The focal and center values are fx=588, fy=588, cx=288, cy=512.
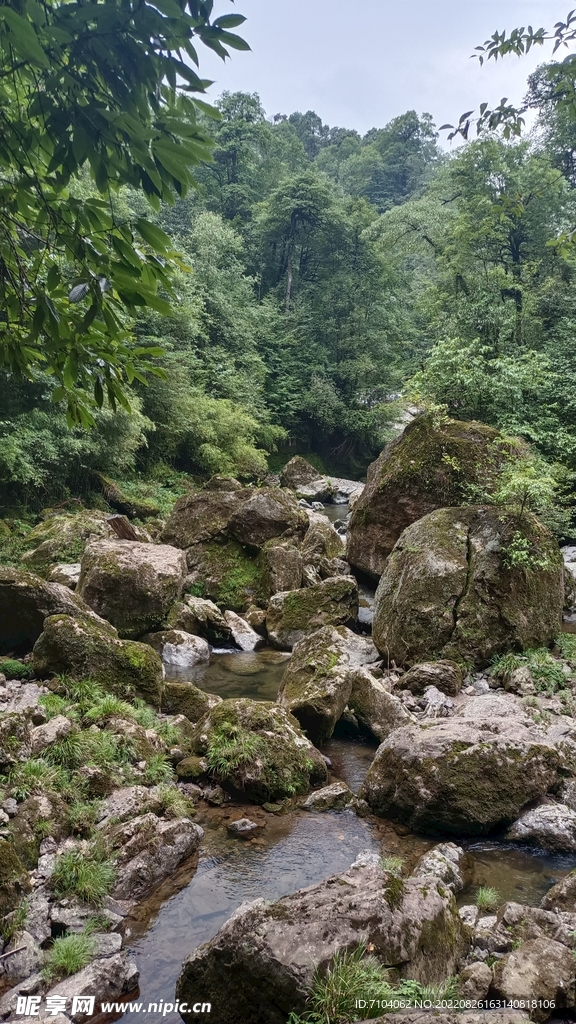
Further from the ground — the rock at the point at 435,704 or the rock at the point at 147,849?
the rock at the point at 435,704

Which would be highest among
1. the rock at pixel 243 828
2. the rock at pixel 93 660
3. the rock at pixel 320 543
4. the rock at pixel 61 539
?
the rock at pixel 320 543

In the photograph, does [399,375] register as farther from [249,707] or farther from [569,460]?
[249,707]

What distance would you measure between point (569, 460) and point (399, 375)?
719 inches

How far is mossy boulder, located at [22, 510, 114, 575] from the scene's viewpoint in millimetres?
13125

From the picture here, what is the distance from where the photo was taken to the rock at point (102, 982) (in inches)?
135

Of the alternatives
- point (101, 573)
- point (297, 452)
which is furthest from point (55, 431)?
point (297, 452)

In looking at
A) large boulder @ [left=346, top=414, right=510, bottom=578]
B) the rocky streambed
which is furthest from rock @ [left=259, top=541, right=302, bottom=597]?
large boulder @ [left=346, top=414, right=510, bottom=578]

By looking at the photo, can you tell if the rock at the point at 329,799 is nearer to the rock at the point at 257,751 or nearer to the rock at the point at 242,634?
the rock at the point at 257,751

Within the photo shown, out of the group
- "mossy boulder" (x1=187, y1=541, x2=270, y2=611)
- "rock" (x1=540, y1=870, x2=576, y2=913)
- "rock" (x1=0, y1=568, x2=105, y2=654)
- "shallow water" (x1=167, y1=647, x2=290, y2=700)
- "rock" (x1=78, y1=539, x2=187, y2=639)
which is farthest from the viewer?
"mossy boulder" (x1=187, y1=541, x2=270, y2=611)

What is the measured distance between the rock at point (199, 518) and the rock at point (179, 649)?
4.17m

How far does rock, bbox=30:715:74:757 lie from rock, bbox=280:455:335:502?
2060 cm

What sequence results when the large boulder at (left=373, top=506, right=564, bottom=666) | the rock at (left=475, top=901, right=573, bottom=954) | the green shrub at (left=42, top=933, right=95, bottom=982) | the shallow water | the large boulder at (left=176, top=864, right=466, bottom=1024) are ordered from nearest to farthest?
the large boulder at (left=176, top=864, right=466, bottom=1024) → the rock at (left=475, top=901, right=573, bottom=954) → the green shrub at (left=42, top=933, right=95, bottom=982) → the large boulder at (left=373, top=506, right=564, bottom=666) → the shallow water

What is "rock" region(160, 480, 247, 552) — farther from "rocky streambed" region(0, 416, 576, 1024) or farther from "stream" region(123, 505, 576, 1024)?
"stream" region(123, 505, 576, 1024)

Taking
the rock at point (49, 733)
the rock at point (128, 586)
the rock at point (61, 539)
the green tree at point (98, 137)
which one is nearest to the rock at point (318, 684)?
the rock at point (49, 733)
